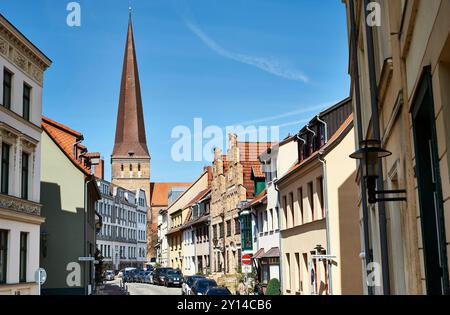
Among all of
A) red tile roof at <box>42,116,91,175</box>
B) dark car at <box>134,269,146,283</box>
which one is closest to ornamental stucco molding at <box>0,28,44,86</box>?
red tile roof at <box>42,116,91,175</box>

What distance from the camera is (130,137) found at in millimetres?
112000

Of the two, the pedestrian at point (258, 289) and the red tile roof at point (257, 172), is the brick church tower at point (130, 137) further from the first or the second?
the pedestrian at point (258, 289)

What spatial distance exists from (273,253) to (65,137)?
1199 centimetres

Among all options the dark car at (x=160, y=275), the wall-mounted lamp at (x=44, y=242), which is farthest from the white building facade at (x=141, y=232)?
the wall-mounted lamp at (x=44, y=242)

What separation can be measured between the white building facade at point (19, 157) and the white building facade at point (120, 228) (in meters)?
57.0

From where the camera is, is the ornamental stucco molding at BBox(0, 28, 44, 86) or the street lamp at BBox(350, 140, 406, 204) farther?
the ornamental stucco molding at BBox(0, 28, 44, 86)

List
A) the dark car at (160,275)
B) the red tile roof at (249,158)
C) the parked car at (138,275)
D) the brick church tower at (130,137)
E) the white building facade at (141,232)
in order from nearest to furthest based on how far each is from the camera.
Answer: the red tile roof at (249,158) → the dark car at (160,275) → the parked car at (138,275) → the brick church tower at (130,137) → the white building facade at (141,232)

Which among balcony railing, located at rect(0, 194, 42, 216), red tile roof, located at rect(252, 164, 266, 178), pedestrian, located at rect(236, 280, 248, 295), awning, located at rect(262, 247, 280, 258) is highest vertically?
red tile roof, located at rect(252, 164, 266, 178)

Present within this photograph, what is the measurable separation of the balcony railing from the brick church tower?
61675 mm

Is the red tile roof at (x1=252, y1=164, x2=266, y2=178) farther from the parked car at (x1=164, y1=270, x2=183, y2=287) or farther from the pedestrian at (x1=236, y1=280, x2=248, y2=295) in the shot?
the parked car at (x1=164, y1=270, x2=183, y2=287)

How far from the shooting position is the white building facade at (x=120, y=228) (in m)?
83.6

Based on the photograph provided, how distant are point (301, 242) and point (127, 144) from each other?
9388cm

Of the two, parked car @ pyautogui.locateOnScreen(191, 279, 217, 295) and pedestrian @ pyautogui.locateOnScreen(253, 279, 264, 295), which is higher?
parked car @ pyautogui.locateOnScreen(191, 279, 217, 295)

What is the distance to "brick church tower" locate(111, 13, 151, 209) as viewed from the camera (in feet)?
284
